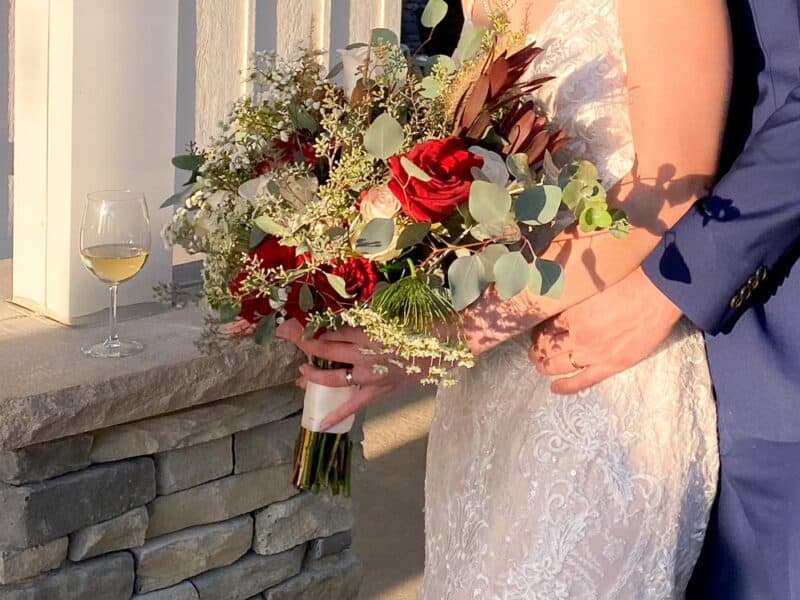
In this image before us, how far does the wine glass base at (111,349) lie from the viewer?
175 centimetres

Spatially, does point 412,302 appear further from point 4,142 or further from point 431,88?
point 4,142

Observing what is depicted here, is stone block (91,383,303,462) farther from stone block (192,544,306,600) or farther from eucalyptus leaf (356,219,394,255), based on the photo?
eucalyptus leaf (356,219,394,255)

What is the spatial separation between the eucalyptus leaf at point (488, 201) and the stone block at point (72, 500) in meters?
0.79

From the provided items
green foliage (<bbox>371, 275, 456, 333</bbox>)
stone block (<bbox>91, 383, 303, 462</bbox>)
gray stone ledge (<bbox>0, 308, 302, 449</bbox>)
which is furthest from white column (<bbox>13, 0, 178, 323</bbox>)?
green foliage (<bbox>371, 275, 456, 333</bbox>)

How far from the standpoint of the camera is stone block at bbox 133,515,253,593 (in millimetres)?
1853

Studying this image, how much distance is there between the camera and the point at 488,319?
147 centimetres

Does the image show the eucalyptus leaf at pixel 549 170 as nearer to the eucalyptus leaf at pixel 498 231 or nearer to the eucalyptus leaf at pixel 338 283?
the eucalyptus leaf at pixel 498 231

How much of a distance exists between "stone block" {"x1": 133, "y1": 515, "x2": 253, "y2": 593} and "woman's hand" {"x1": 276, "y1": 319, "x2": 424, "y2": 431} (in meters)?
0.39

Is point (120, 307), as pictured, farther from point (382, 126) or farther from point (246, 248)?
point (382, 126)

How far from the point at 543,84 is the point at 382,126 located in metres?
0.26

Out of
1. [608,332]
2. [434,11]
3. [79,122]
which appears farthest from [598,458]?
[79,122]

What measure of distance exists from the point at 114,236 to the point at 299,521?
0.68 metres

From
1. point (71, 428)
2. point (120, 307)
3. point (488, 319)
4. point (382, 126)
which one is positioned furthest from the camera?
point (120, 307)

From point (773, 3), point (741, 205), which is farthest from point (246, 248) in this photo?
point (773, 3)
